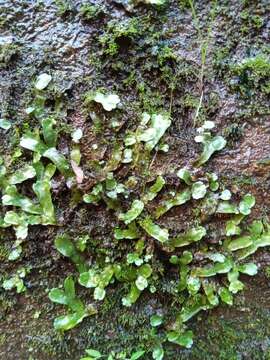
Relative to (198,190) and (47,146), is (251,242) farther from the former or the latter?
(47,146)

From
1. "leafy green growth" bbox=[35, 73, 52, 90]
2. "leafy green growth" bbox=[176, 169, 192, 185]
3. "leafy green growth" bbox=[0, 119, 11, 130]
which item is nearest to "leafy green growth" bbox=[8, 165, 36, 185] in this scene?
"leafy green growth" bbox=[0, 119, 11, 130]

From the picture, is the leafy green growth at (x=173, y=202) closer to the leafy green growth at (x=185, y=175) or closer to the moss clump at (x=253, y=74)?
the leafy green growth at (x=185, y=175)

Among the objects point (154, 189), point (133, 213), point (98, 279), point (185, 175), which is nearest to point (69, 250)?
point (98, 279)

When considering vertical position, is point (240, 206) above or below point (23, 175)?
below

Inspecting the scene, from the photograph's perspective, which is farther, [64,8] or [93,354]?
[64,8]

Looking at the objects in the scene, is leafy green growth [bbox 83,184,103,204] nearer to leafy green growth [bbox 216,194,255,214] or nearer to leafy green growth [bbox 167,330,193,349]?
leafy green growth [bbox 216,194,255,214]

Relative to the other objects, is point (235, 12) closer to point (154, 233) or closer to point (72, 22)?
point (72, 22)

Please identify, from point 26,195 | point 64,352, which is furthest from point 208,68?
point 64,352
